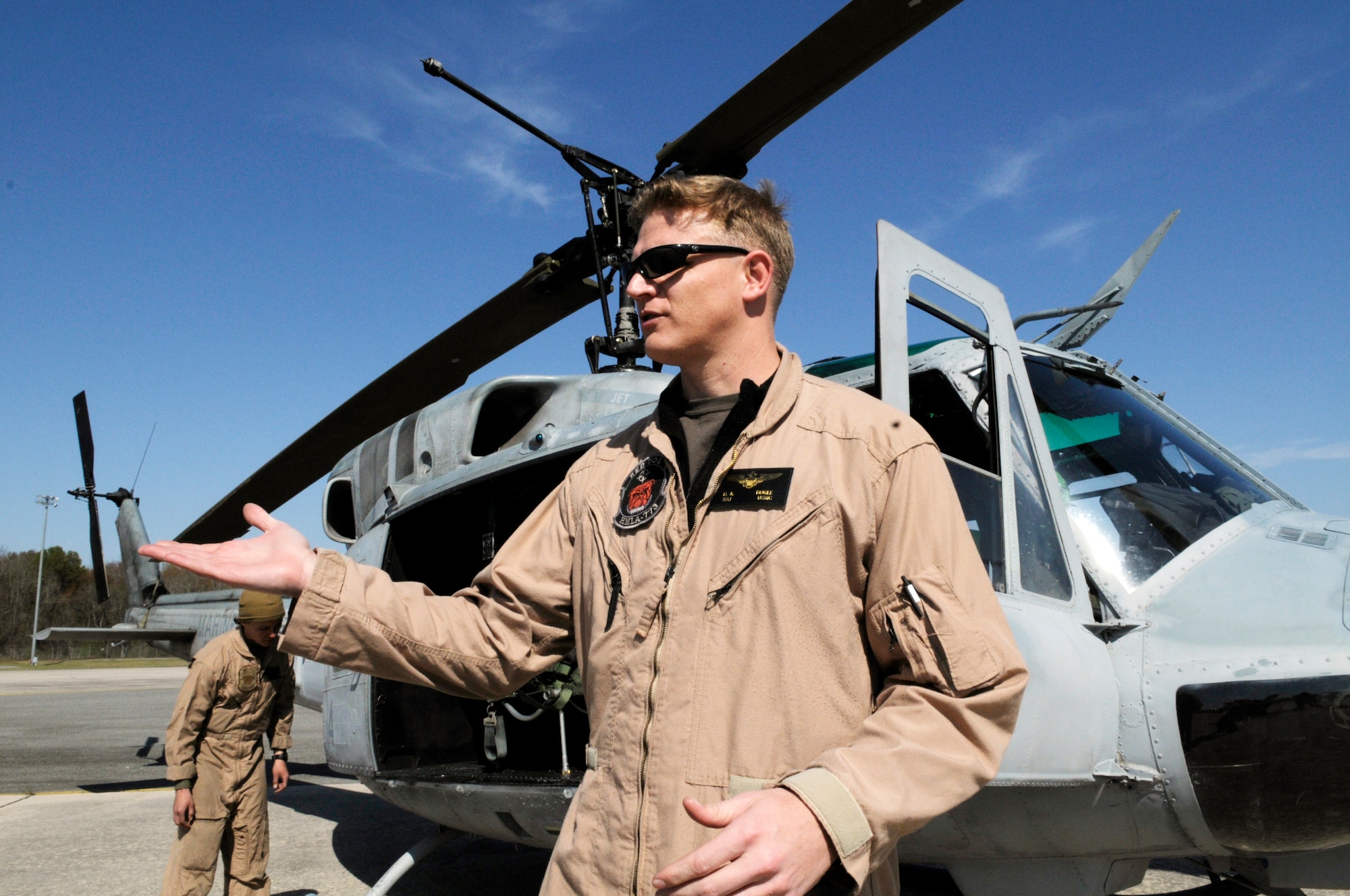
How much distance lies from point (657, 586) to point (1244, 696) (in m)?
1.63

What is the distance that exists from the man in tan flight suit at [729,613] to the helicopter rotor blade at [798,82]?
6.45 feet

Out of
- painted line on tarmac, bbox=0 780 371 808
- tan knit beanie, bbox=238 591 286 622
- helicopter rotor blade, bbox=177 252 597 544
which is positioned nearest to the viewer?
tan knit beanie, bbox=238 591 286 622

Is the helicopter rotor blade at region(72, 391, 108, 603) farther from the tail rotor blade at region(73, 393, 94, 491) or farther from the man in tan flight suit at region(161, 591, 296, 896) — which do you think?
the man in tan flight suit at region(161, 591, 296, 896)

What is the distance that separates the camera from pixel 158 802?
24.6ft

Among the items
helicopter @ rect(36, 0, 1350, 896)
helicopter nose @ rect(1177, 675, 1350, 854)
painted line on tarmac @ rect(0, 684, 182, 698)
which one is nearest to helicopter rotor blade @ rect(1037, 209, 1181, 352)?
helicopter @ rect(36, 0, 1350, 896)

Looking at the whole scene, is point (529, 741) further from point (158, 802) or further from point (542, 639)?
point (158, 802)

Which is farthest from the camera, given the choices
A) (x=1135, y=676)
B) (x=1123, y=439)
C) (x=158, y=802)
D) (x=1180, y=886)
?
(x=158, y=802)

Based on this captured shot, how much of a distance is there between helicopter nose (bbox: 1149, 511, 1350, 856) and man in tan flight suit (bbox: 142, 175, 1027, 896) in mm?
1312

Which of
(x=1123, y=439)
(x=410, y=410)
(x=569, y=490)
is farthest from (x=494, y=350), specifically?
(x=569, y=490)

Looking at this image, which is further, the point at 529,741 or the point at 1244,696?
the point at 529,741

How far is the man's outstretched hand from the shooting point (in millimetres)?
1443

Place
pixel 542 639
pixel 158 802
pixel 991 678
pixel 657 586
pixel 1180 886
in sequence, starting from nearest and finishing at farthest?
pixel 991 678 → pixel 657 586 → pixel 542 639 → pixel 1180 886 → pixel 158 802

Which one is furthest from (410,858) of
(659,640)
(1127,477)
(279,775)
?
(1127,477)

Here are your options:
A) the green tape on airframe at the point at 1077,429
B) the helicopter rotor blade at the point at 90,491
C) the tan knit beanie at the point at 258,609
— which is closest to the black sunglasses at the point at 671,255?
the green tape on airframe at the point at 1077,429
